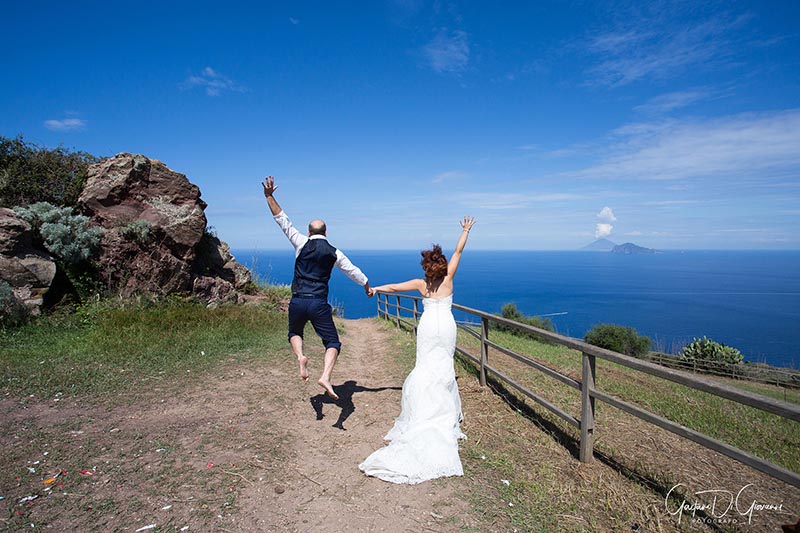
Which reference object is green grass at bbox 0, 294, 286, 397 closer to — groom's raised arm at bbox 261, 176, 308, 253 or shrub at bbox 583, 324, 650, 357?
groom's raised arm at bbox 261, 176, 308, 253

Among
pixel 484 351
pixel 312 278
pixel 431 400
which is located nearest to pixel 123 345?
pixel 312 278

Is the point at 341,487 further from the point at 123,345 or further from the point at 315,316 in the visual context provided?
the point at 123,345

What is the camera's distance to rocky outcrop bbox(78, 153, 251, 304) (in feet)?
33.7

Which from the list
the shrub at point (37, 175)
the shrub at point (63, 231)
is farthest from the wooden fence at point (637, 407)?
the shrub at point (37, 175)

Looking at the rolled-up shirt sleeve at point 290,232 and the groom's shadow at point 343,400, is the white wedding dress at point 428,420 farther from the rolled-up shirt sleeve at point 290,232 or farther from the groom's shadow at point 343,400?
the rolled-up shirt sleeve at point 290,232

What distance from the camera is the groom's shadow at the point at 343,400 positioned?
5495 mm

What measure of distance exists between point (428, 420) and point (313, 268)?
2257mm

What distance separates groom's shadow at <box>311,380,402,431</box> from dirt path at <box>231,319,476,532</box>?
0.01 metres

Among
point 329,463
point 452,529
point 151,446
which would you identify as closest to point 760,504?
point 452,529

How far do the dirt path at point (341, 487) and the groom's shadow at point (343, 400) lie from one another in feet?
0.05

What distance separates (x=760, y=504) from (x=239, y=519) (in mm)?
4643

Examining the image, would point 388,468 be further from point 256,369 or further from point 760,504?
point 256,369

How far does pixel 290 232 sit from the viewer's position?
5.27 m

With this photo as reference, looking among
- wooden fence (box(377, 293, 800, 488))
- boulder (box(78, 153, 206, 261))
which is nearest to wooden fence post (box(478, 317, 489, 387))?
wooden fence (box(377, 293, 800, 488))
